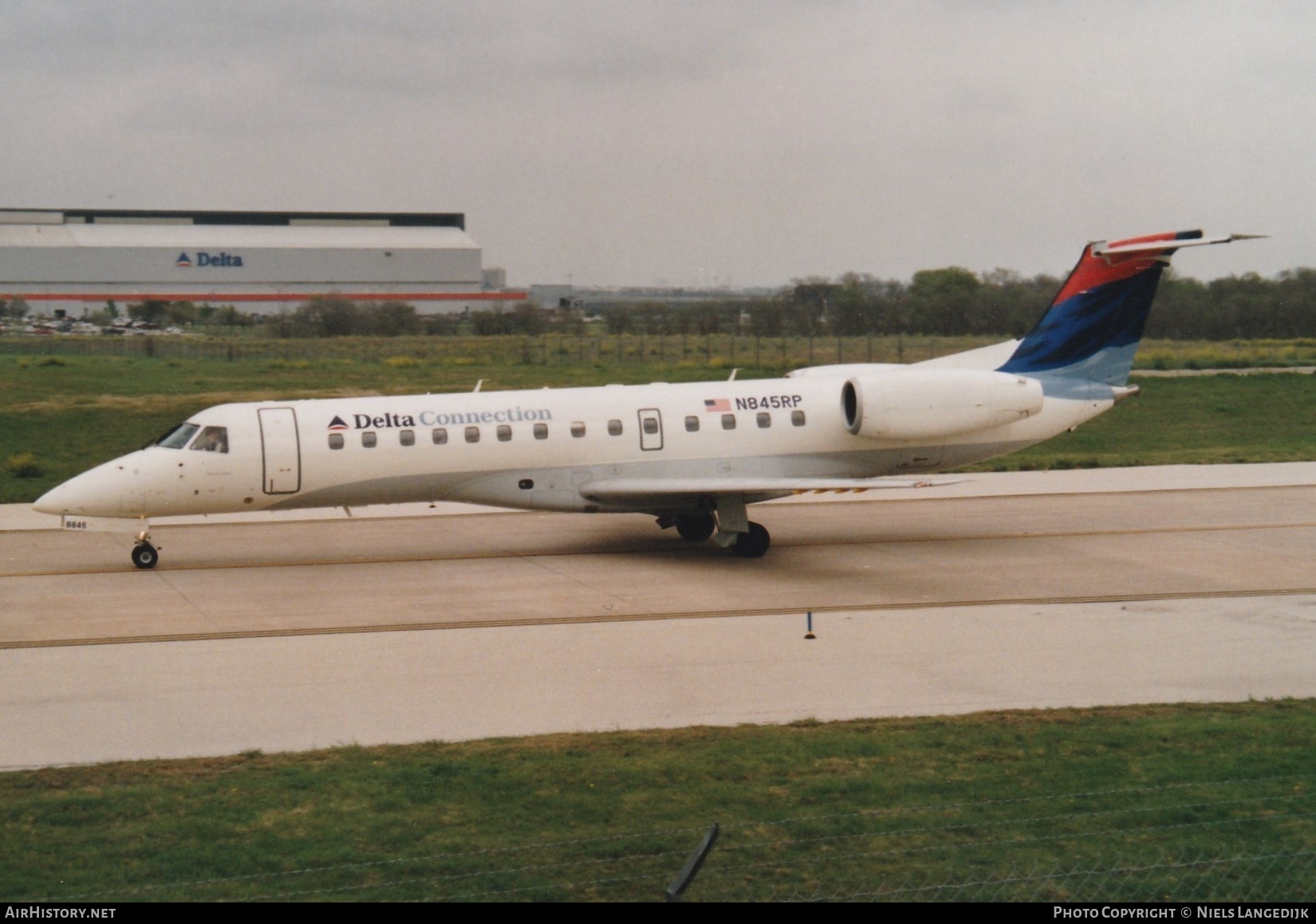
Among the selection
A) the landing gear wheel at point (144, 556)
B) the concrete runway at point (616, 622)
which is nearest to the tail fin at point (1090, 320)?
the concrete runway at point (616, 622)

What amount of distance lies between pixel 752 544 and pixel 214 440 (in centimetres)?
876

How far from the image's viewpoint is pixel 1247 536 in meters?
24.2

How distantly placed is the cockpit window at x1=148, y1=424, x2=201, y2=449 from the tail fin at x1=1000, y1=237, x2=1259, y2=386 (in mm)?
14292

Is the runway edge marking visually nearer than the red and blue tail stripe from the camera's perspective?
Yes

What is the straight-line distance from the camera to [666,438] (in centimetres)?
2342

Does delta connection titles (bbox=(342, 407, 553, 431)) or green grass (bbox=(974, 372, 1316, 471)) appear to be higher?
delta connection titles (bbox=(342, 407, 553, 431))

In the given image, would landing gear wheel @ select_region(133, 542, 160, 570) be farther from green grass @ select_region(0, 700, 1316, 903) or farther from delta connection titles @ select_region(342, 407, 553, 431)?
green grass @ select_region(0, 700, 1316, 903)

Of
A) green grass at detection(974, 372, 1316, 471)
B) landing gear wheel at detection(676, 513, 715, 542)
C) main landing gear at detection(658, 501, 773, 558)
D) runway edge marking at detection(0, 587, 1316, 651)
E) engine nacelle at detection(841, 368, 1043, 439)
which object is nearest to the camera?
runway edge marking at detection(0, 587, 1316, 651)

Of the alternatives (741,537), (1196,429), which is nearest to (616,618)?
(741,537)

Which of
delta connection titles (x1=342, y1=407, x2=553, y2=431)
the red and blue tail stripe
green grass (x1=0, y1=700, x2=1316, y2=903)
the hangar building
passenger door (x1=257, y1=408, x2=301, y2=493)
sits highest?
the hangar building

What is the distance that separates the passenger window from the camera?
2209cm
